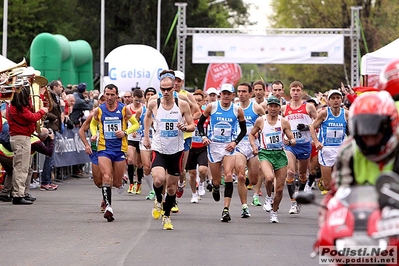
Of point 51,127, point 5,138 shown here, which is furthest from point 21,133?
point 51,127

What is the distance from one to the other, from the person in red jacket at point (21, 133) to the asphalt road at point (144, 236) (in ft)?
1.29

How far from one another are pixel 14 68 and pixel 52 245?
5.33 m

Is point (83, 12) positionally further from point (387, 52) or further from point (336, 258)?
point (336, 258)

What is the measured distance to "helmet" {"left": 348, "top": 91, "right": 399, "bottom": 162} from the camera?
18.3 feet

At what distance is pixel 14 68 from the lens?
54.1ft

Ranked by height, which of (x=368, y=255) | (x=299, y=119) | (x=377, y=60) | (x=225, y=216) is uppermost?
(x=377, y=60)

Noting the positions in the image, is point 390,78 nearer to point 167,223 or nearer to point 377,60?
point 167,223

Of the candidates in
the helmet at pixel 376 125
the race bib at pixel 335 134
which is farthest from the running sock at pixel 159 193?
the helmet at pixel 376 125

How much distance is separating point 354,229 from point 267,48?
32.0 metres

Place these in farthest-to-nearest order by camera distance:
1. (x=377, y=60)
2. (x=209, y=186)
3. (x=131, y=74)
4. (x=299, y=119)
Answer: (x=131, y=74)
(x=209, y=186)
(x=377, y=60)
(x=299, y=119)

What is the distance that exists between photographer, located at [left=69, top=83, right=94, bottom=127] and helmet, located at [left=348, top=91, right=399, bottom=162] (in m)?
18.6

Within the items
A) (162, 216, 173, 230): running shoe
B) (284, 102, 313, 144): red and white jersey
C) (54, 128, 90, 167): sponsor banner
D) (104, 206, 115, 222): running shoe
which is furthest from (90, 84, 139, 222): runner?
(54, 128, 90, 167): sponsor banner

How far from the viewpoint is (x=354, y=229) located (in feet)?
18.3

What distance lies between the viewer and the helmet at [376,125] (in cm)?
559
